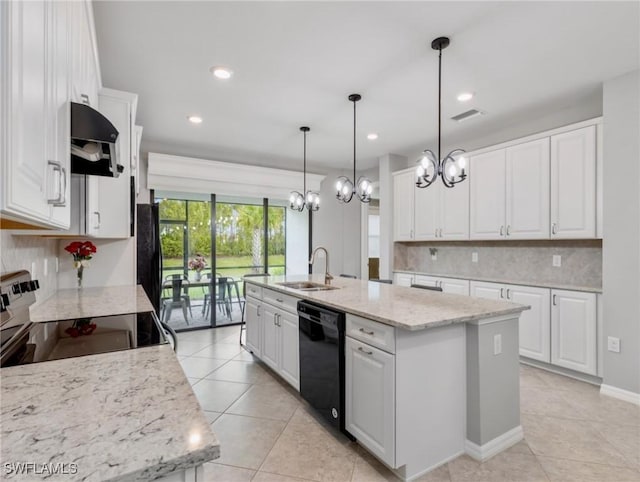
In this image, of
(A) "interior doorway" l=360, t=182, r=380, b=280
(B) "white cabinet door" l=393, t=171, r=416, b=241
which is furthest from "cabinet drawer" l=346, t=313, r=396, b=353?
(A) "interior doorway" l=360, t=182, r=380, b=280

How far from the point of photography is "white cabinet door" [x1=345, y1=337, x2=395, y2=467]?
5.84 ft

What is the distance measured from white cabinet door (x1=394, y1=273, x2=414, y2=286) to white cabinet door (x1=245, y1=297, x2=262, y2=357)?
2.39 meters

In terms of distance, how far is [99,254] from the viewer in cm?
304

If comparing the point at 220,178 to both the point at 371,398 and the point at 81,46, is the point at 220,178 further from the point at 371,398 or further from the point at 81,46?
the point at 371,398

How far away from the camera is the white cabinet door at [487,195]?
377 cm

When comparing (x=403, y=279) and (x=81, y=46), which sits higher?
(x=81, y=46)

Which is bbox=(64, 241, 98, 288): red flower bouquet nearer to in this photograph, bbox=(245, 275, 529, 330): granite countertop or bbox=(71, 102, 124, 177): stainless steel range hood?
bbox=(71, 102, 124, 177): stainless steel range hood

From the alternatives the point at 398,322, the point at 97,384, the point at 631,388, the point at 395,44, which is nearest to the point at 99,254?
the point at 97,384

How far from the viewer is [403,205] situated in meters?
5.00

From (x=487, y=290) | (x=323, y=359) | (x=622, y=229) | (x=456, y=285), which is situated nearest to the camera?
(x=323, y=359)

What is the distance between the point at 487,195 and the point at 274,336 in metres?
2.92

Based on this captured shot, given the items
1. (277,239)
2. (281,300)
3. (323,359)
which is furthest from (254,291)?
(277,239)

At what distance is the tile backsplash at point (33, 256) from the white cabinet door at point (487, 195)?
4143 millimetres

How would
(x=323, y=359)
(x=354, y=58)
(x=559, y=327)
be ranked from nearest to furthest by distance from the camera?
(x=323, y=359) → (x=354, y=58) → (x=559, y=327)
